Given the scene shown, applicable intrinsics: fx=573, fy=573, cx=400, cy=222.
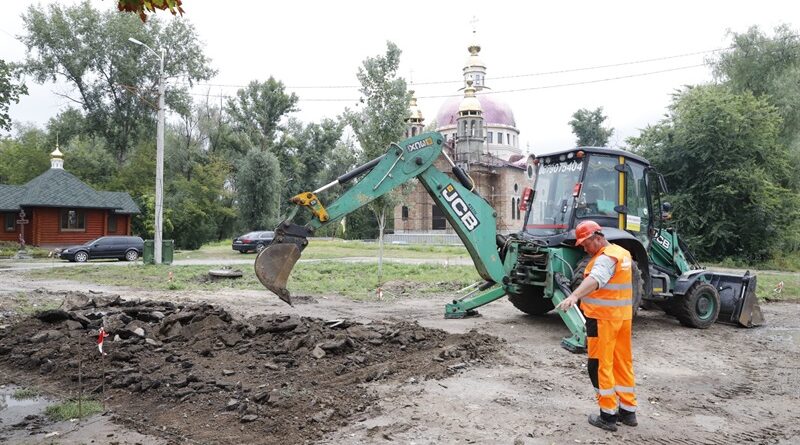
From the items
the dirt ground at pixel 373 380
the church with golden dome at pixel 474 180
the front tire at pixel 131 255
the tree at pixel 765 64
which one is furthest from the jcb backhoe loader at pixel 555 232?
the church with golden dome at pixel 474 180

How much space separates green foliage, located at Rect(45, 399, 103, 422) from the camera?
5363 millimetres

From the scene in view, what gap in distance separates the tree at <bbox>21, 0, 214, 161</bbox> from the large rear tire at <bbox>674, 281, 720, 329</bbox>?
136 ft

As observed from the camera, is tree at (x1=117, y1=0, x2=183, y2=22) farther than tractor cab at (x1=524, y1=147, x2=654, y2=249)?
No

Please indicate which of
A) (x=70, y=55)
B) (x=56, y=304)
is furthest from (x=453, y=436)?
(x=70, y=55)

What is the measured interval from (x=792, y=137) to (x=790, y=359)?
30032mm

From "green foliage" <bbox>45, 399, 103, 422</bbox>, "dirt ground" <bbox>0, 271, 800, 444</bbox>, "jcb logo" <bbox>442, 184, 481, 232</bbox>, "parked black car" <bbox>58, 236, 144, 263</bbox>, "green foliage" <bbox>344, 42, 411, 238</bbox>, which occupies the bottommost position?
"green foliage" <bbox>45, 399, 103, 422</bbox>

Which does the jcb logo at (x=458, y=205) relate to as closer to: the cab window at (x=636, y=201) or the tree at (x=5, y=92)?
the cab window at (x=636, y=201)

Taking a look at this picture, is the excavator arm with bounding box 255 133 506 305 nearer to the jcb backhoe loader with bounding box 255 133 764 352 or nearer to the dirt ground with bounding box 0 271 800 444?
the jcb backhoe loader with bounding box 255 133 764 352

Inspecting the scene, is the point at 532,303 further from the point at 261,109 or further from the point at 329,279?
the point at 261,109

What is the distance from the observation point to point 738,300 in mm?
10469

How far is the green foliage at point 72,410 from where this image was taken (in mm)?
5363

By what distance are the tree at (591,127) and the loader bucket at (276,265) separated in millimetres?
57065

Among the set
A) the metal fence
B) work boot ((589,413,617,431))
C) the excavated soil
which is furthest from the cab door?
the metal fence

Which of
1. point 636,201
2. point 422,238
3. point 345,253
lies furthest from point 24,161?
point 636,201
